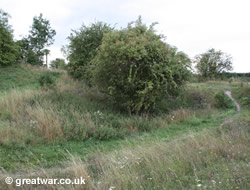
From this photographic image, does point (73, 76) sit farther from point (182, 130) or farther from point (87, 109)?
point (182, 130)

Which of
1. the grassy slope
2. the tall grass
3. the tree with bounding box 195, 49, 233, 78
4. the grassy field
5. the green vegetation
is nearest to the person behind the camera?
the tall grass

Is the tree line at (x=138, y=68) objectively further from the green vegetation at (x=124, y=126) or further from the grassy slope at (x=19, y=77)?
the grassy slope at (x=19, y=77)

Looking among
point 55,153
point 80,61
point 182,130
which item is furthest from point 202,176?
point 80,61

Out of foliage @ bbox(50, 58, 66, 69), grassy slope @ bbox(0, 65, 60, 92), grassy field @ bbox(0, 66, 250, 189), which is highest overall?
foliage @ bbox(50, 58, 66, 69)

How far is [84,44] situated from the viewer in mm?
16875

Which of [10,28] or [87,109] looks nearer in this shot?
[87,109]

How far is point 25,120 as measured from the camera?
8.21 metres

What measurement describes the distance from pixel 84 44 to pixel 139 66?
8.15 metres

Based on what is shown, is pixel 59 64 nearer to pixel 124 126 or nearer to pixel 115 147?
pixel 124 126

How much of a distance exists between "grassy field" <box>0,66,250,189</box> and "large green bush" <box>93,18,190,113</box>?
1419mm

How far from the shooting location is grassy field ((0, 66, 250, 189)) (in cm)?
348

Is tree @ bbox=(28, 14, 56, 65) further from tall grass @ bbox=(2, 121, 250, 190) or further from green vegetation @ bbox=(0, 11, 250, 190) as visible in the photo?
tall grass @ bbox=(2, 121, 250, 190)

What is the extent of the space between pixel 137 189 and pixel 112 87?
8.22 metres

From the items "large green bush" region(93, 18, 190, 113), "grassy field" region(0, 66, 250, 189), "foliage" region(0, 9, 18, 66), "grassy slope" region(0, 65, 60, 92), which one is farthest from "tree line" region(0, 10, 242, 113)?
"foliage" region(0, 9, 18, 66)
